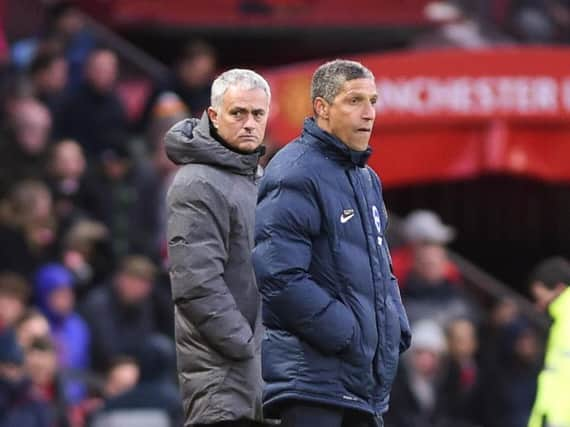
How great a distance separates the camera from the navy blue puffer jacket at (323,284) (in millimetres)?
6906

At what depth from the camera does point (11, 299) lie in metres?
12.0

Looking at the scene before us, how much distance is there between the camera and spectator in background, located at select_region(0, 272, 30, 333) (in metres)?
12.0

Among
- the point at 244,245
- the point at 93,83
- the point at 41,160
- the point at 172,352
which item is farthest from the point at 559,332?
the point at 93,83

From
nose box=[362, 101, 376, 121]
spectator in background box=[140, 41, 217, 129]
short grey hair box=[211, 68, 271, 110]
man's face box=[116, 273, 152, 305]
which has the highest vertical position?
short grey hair box=[211, 68, 271, 110]

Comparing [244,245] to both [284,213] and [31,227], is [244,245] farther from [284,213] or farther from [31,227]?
[31,227]

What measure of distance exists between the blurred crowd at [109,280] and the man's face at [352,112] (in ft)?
14.6

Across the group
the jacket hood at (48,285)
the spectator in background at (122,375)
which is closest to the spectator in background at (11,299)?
the jacket hood at (48,285)

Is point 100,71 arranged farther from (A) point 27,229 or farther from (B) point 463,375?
(B) point 463,375

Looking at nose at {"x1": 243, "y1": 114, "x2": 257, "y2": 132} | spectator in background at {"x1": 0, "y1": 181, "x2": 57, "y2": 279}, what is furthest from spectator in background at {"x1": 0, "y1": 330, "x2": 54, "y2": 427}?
nose at {"x1": 243, "y1": 114, "x2": 257, "y2": 132}

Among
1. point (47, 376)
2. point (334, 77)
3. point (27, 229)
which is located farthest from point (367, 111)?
point (27, 229)

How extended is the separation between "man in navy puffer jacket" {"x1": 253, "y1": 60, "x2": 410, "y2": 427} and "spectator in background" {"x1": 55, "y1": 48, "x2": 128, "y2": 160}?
8.28 meters

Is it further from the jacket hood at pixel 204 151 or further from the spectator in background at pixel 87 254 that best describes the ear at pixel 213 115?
the spectator in background at pixel 87 254

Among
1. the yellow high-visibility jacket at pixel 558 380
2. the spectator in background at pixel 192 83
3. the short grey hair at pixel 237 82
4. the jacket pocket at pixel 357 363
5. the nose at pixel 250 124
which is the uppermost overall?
the short grey hair at pixel 237 82

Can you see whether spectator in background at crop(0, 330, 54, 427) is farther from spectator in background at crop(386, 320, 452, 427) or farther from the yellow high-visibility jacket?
the yellow high-visibility jacket
